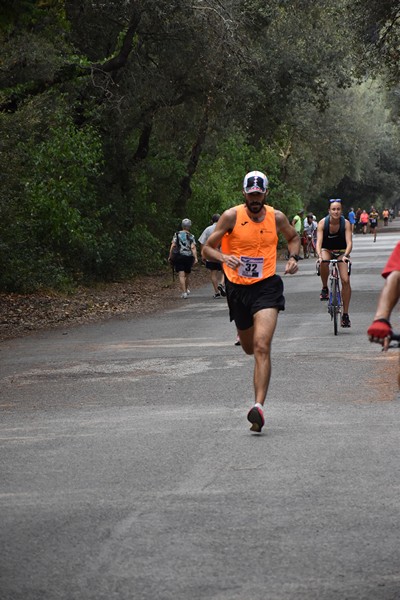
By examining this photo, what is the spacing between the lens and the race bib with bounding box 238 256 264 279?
1015 centimetres

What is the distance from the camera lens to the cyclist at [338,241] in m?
17.9

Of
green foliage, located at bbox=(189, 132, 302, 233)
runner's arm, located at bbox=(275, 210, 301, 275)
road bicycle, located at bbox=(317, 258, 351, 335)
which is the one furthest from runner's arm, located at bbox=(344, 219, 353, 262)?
green foliage, located at bbox=(189, 132, 302, 233)

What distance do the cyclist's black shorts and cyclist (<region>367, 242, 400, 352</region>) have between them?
4.13m

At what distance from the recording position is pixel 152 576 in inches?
213

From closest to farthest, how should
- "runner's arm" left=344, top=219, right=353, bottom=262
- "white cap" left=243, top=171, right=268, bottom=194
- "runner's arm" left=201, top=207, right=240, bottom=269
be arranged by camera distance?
"white cap" left=243, top=171, right=268, bottom=194 < "runner's arm" left=201, top=207, right=240, bottom=269 < "runner's arm" left=344, top=219, right=353, bottom=262

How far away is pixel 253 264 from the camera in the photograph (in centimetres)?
1020

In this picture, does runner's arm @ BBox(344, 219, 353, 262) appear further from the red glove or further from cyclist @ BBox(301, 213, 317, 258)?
cyclist @ BBox(301, 213, 317, 258)

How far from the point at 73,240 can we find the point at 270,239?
1892cm

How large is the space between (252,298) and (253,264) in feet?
0.94

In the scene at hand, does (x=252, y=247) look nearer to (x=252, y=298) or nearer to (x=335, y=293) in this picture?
(x=252, y=298)

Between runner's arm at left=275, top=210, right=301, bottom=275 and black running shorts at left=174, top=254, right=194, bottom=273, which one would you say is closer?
runner's arm at left=275, top=210, right=301, bottom=275

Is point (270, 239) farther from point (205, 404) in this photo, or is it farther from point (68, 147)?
point (68, 147)

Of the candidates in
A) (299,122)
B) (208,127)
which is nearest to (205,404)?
(208,127)

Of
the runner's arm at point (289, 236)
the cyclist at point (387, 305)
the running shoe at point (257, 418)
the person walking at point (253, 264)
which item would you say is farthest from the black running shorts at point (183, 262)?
the cyclist at point (387, 305)
